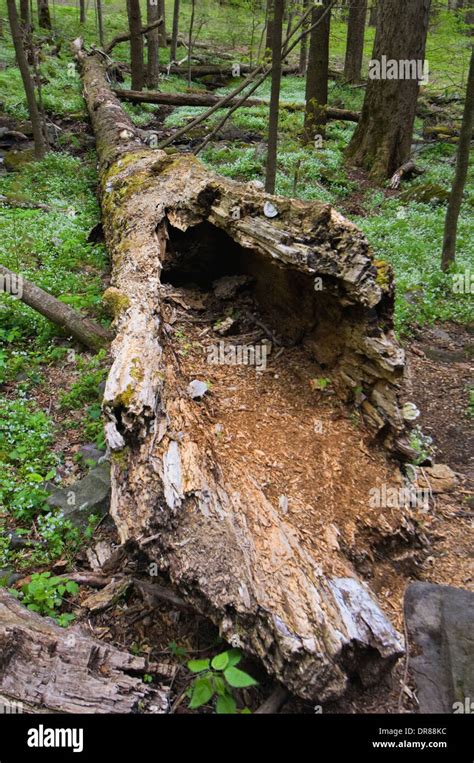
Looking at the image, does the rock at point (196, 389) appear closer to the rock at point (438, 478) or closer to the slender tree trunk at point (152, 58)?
the rock at point (438, 478)

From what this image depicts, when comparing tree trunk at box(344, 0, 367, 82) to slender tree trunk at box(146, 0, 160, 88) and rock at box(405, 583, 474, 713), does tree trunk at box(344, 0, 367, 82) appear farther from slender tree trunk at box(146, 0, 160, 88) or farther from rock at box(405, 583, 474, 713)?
rock at box(405, 583, 474, 713)

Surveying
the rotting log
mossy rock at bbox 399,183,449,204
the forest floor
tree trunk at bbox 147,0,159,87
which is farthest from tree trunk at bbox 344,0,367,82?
the rotting log

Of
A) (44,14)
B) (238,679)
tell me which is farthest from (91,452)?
(44,14)

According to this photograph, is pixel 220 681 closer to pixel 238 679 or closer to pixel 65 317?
pixel 238 679

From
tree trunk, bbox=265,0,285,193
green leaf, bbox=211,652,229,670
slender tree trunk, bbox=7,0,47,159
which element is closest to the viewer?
green leaf, bbox=211,652,229,670

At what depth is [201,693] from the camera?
2896 mm

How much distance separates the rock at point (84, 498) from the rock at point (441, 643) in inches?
107

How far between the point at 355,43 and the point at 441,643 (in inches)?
1000

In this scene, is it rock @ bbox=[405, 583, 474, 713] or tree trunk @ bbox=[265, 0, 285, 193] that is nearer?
rock @ bbox=[405, 583, 474, 713]

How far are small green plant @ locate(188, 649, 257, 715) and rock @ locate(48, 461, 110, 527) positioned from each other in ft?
6.29

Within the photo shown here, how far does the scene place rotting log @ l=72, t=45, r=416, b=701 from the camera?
121 inches

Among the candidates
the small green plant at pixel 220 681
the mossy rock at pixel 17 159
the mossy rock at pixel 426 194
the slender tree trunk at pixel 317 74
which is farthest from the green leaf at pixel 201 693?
the slender tree trunk at pixel 317 74
